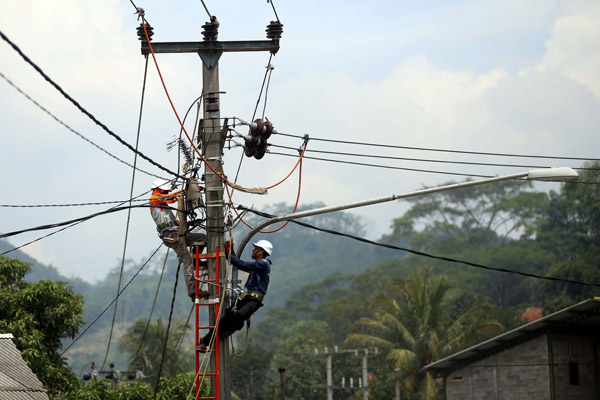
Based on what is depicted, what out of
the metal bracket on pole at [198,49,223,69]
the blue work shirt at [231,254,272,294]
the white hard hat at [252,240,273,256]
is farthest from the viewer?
the white hard hat at [252,240,273,256]

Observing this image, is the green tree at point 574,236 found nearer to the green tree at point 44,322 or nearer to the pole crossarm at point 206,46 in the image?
the green tree at point 44,322

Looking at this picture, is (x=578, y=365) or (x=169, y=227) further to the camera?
(x=578, y=365)

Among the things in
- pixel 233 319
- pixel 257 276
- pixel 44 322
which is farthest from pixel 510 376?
pixel 233 319

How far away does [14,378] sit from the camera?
16.6 m

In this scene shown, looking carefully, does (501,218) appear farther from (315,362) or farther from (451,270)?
(315,362)

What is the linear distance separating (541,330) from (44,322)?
651 inches

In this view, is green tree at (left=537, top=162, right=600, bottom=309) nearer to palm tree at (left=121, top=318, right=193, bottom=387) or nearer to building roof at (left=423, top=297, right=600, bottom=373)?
building roof at (left=423, top=297, right=600, bottom=373)

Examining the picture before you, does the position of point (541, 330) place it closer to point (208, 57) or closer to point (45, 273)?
point (208, 57)

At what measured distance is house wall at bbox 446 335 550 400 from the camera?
97.5ft

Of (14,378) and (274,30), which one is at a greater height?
(274,30)

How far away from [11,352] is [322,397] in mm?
42009

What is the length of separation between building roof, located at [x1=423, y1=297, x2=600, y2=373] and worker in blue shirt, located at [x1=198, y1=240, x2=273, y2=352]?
15649mm

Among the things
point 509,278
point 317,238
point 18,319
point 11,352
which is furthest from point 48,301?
point 317,238

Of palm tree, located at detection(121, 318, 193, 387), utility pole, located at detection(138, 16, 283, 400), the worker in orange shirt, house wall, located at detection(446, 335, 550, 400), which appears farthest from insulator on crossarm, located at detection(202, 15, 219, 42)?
palm tree, located at detection(121, 318, 193, 387)
